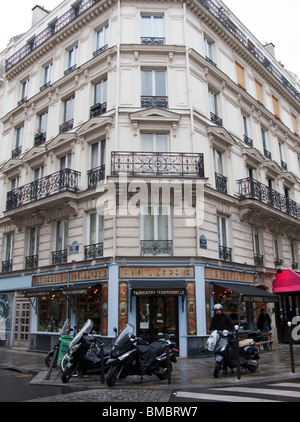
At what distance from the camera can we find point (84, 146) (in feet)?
49.2

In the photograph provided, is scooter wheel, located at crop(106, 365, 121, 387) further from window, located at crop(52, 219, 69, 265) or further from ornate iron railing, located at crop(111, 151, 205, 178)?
window, located at crop(52, 219, 69, 265)

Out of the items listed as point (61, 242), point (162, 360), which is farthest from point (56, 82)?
point (162, 360)

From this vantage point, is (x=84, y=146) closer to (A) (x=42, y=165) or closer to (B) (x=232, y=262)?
(A) (x=42, y=165)

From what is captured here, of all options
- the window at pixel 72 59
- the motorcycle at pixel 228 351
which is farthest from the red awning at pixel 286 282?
the window at pixel 72 59

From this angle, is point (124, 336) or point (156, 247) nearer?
point (124, 336)

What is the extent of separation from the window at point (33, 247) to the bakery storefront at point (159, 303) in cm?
525

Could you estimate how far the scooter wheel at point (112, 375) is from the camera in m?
7.39

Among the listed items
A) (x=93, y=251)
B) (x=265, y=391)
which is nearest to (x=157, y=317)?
(x=93, y=251)

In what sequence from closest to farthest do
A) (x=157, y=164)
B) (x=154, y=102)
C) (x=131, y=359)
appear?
(x=131, y=359) → (x=157, y=164) → (x=154, y=102)

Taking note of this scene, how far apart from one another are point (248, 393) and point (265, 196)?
11.4 m

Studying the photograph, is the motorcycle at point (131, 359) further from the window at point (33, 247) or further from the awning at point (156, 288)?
the window at point (33, 247)

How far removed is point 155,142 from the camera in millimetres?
14102

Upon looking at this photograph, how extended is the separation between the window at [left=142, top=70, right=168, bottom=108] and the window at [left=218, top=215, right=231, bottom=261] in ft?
17.0

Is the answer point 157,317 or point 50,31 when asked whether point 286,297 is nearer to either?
point 157,317
